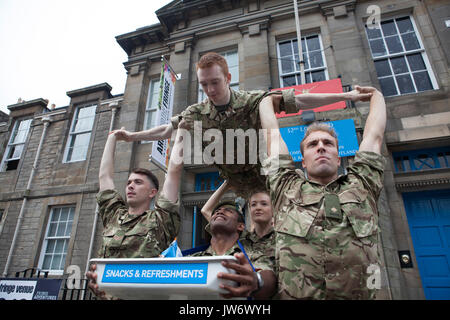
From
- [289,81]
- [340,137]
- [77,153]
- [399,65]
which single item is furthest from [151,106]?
[399,65]

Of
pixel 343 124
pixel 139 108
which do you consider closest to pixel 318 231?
pixel 343 124

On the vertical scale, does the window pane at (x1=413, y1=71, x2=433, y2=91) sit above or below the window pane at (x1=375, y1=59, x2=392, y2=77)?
below

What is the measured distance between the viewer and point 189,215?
798 cm

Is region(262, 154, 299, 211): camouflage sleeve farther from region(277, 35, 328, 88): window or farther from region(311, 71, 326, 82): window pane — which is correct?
region(311, 71, 326, 82): window pane

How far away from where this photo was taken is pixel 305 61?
28.8 ft

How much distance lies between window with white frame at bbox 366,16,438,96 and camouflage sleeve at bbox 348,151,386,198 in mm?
7235

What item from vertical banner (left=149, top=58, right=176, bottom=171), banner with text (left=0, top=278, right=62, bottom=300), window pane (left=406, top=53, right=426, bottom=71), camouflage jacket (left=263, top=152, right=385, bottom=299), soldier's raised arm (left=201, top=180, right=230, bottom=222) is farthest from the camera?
window pane (left=406, top=53, right=426, bottom=71)

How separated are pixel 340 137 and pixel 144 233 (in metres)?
5.69

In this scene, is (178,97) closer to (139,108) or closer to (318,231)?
(139,108)

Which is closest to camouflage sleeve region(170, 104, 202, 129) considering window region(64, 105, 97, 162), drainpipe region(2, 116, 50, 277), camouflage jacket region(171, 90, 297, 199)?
camouflage jacket region(171, 90, 297, 199)

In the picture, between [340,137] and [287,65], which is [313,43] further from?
[340,137]

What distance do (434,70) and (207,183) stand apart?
24.5 ft

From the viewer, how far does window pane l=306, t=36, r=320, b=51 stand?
891cm

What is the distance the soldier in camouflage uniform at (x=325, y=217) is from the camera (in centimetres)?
138
